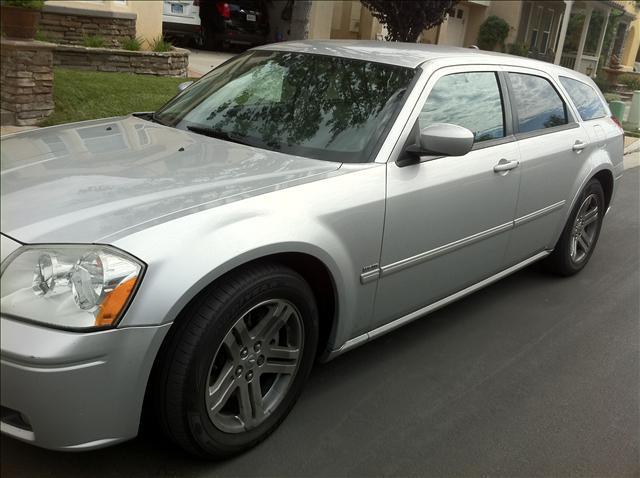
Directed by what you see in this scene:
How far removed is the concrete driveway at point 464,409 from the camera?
2.78 meters

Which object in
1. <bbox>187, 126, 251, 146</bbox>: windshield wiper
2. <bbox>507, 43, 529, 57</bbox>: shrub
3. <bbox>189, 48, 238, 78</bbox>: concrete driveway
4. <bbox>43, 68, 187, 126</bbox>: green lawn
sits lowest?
<bbox>189, 48, 238, 78</bbox>: concrete driveway

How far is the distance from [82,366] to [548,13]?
32944mm

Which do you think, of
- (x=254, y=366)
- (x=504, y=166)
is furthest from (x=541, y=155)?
(x=254, y=366)

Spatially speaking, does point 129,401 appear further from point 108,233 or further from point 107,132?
point 107,132

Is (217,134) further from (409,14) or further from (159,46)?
(409,14)

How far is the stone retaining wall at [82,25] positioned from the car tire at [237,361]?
8536 millimetres

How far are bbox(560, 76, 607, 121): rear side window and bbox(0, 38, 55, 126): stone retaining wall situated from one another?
537 cm

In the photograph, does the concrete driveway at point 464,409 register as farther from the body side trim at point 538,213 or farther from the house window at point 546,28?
the house window at point 546,28

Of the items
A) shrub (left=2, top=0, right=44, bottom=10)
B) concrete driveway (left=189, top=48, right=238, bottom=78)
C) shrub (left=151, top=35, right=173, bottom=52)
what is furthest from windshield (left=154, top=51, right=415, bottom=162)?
concrete driveway (left=189, top=48, right=238, bottom=78)

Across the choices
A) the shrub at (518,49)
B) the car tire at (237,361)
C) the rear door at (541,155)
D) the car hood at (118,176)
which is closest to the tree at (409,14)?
the rear door at (541,155)

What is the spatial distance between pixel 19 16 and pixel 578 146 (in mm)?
5824

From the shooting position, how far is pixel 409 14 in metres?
11.0

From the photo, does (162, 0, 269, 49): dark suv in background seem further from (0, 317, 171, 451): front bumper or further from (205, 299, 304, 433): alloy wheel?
(0, 317, 171, 451): front bumper

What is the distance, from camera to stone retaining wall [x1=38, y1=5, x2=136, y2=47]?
10.0 metres
